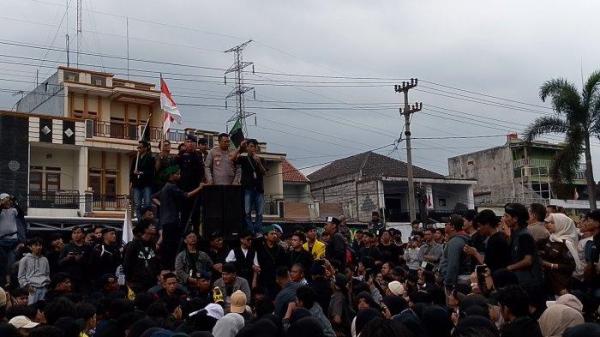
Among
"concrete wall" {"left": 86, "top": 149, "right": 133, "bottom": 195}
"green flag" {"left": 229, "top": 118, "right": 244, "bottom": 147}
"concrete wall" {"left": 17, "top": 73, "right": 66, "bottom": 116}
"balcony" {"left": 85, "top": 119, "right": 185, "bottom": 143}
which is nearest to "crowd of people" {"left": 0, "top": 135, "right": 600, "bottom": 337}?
"green flag" {"left": 229, "top": 118, "right": 244, "bottom": 147}

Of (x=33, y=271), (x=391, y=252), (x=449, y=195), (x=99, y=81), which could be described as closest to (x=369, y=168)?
(x=449, y=195)

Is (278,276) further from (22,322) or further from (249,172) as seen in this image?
(249,172)

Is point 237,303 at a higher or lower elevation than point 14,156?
lower

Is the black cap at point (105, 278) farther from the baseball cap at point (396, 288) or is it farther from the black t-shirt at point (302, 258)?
the baseball cap at point (396, 288)

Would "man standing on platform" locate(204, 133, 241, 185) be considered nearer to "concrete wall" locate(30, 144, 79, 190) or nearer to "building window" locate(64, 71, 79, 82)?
"concrete wall" locate(30, 144, 79, 190)

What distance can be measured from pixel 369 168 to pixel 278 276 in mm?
40132

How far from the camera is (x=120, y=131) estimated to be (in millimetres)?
38094

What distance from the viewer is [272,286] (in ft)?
35.7

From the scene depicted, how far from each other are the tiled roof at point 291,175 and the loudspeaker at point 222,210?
109 ft

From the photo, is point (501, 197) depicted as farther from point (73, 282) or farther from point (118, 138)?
point (73, 282)

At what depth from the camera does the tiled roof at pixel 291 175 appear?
46.3 m

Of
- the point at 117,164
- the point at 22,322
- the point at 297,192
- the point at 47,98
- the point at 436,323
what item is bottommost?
the point at 436,323

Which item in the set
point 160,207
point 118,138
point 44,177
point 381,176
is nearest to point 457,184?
point 381,176

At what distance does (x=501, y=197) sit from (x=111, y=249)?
46527 mm
